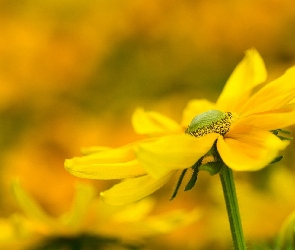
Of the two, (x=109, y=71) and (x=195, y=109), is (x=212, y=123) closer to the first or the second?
(x=195, y=109)

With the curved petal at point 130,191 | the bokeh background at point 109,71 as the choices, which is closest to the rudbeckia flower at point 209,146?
the curved petal at point 130,191

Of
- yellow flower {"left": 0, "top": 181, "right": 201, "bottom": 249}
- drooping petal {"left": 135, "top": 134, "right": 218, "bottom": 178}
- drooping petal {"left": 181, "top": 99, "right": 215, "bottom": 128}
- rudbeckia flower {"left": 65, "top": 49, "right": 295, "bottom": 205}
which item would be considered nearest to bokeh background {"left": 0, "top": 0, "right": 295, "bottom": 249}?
yellow flower {"left": 0, "top": 181, "right": 201, "bottom": 249}

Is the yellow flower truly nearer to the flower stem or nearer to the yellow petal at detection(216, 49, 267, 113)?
the yellow petal at detection(216, 49, 267, 113)

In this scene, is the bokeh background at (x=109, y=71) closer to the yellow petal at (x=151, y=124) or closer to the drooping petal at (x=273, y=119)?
the yellow petal at (x=151, y=124)

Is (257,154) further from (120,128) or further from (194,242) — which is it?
(120,128)

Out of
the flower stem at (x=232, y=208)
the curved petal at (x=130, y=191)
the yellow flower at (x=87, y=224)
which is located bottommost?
the flower stem at (x=232, y=208)

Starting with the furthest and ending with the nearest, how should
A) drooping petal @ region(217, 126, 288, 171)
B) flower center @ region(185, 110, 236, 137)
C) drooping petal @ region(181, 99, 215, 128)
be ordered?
1. drooping petal @ region(181, 99, 215, 128)
2. flower center @ region(185, 110, 236, 137)
3. drooping petal @ region(217, 126, 288, 171)

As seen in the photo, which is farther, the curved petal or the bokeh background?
the bokeh background
